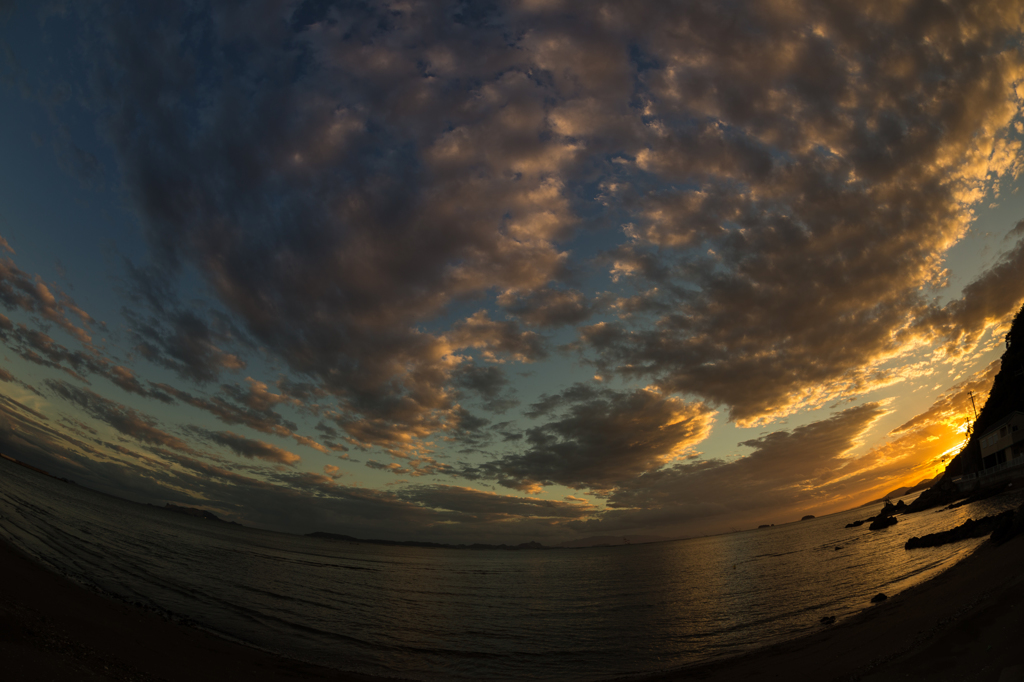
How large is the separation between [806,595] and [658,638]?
686 inches

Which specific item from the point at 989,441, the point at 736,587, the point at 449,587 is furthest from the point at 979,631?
the point at 989,441

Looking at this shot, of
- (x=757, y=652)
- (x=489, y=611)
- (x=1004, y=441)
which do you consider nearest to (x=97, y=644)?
(x=757, y=652)

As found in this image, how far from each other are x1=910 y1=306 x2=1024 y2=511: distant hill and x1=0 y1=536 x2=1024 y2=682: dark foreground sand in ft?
264

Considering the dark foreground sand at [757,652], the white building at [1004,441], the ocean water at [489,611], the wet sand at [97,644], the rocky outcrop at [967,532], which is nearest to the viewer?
the dark foreground sand at [757,652]

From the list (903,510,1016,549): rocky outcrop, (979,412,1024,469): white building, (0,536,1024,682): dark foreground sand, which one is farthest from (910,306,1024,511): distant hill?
(0,536,1024,682): dark foreground sand

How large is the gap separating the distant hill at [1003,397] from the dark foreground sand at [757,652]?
80.5 meters

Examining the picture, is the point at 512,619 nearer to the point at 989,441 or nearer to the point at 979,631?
the point at 979,631

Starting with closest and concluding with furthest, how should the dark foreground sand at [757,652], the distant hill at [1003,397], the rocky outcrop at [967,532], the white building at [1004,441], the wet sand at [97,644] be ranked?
the dark foreground sand at [757,652] → the wet sand at [97,644] → the rocky outcrop at [967,532] → the white building at [1004,441] → the distant hill at [1003,397]

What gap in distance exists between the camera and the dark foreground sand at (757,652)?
13023mm

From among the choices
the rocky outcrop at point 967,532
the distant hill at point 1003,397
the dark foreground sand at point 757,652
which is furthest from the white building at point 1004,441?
the dark foreground sand at point 757,652

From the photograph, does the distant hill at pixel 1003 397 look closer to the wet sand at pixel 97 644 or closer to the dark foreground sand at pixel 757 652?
the dark foreground sand at pixel 757 652

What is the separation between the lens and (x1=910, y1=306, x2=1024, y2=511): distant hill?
75.8m

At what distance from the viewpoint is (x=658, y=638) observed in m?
29.5

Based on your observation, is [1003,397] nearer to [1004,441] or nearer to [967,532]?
[1004,441]
